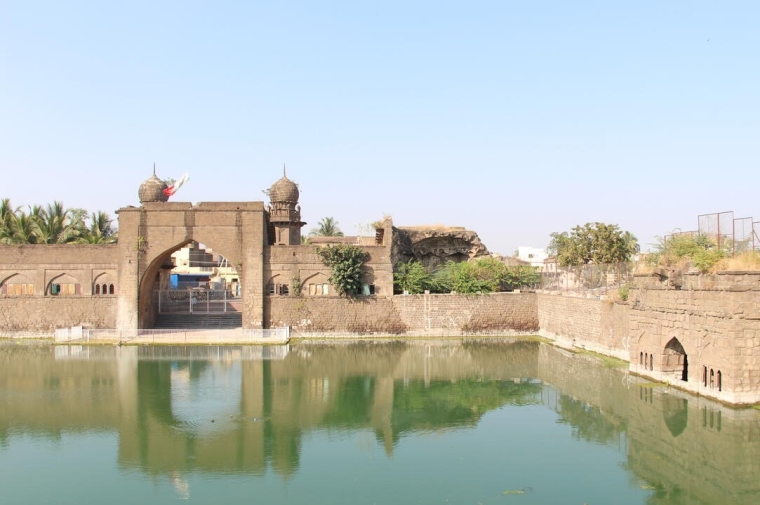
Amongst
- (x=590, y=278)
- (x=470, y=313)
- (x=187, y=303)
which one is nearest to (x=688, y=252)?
(x=590, y=278)

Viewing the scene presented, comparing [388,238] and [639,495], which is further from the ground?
[388,238]

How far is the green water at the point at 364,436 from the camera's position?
10570 mm

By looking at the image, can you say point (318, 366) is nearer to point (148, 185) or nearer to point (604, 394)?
point (604, 394)

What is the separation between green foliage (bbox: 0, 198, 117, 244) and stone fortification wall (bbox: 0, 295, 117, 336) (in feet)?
16.3

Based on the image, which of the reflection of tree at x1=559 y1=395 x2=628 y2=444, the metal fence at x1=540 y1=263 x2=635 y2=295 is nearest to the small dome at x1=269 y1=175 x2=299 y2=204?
Answer: the metal fence at x1=540 y1=263 x2=635 y2=295

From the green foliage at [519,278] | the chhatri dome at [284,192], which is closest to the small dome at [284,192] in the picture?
the chhatri dome at [284,192]

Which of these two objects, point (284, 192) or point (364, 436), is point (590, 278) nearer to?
point (364, 436)

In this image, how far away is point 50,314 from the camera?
27422mm

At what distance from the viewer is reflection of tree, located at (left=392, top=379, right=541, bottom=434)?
1475 cm

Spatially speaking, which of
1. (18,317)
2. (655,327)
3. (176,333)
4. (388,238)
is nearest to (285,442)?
(655,327)

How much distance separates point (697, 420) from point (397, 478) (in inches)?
260

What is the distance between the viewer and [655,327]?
55.3ft

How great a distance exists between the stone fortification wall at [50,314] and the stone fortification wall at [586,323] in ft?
56.3

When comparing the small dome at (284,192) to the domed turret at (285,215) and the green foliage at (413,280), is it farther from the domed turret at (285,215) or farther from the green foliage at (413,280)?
the green foliage at (413,280)
